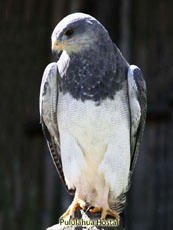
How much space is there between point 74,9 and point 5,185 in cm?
251

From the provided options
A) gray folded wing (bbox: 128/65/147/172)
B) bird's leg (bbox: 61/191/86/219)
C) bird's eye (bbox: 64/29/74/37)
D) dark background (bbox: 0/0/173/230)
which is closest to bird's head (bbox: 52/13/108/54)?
bird's eye (bbox: 64/29/74/37)

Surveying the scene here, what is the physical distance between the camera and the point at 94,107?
5105mm

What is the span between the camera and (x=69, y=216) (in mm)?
5141

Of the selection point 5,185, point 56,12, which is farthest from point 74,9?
point 5,185

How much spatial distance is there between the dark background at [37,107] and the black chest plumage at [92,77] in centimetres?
284

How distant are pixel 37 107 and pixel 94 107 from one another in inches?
126

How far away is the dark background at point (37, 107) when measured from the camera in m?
8.06

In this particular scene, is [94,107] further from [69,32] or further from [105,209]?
[105,209]

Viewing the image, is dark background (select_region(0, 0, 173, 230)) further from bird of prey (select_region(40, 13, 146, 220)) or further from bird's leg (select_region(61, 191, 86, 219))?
bird's leg (select_region(61, 191, 86, 219))

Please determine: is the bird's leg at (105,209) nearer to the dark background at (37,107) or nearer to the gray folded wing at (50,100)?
the gray folded wing at (50,100)

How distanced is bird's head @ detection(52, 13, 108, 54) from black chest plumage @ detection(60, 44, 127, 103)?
0.30 ft

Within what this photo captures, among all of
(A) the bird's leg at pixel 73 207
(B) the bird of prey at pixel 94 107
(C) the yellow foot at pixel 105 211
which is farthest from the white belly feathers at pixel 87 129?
(C) the yellow foot at pixel 105 211

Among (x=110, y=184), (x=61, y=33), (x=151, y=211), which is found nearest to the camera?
(x=61, y=33)

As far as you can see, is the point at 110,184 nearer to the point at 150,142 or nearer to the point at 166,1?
the point at 150,142
